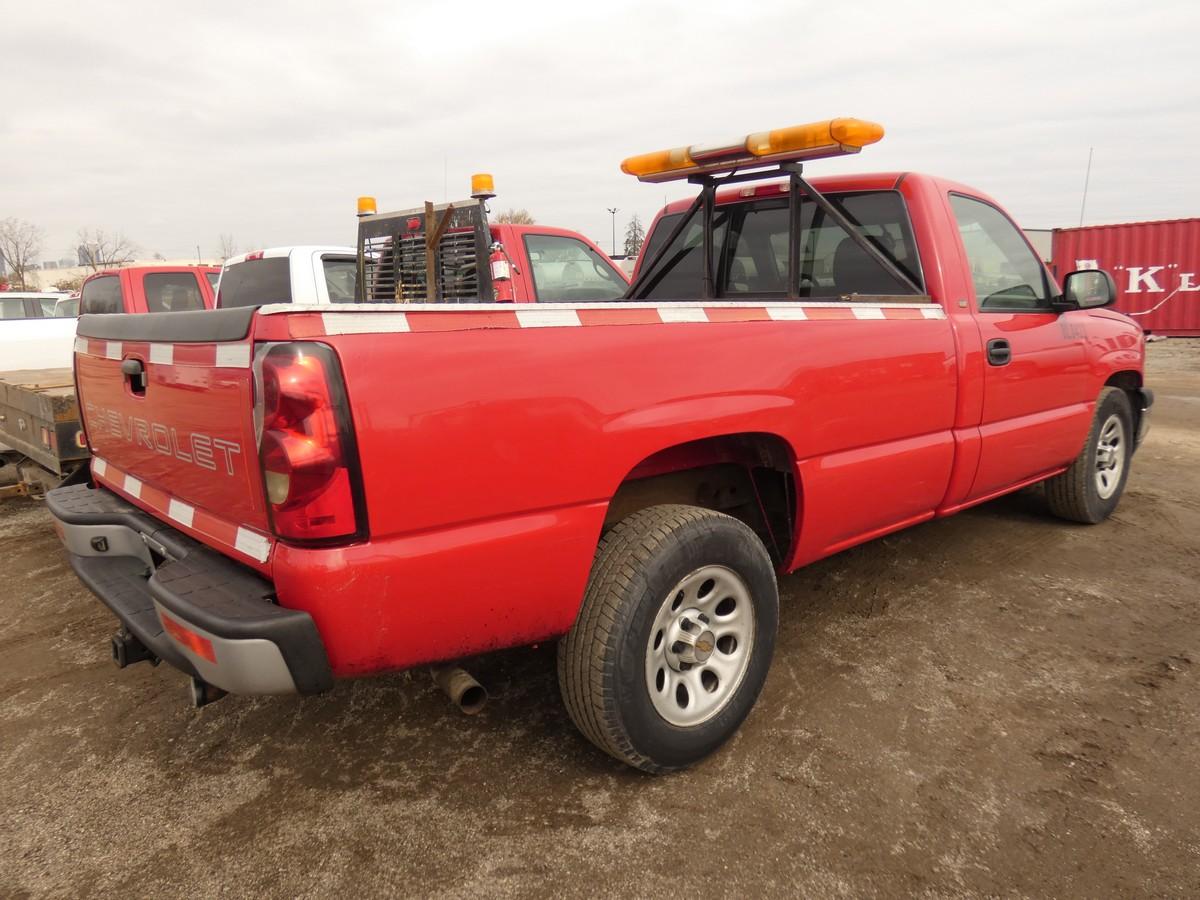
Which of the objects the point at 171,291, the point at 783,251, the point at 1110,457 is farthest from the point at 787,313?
the point at 171,291

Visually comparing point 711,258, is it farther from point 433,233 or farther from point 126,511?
point 126,511

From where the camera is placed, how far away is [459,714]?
9.36 feet

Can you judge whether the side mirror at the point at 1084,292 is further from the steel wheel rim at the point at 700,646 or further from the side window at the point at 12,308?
the side window at the point at 12,308

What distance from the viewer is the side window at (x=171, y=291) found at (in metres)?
7.93

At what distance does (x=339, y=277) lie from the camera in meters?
6.68

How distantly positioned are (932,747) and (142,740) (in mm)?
2623

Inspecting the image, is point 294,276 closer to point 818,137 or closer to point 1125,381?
point 818,137

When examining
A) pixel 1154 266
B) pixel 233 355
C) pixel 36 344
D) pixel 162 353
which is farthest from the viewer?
pixel 1154 266

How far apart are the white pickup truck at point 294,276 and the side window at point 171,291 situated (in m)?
1.42

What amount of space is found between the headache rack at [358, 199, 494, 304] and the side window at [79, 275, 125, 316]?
4356mm

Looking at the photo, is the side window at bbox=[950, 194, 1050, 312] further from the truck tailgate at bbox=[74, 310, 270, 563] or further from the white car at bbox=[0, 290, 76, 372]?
the white car at bbox=[0, 290, 76, 372]

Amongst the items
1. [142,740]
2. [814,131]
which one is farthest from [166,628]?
[814,131]

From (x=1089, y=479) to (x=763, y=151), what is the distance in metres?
2.84

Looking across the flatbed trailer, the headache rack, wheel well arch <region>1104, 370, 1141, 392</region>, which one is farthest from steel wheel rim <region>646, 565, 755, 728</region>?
wheel well arch <region>1104, 370, 1141, 392</region>
